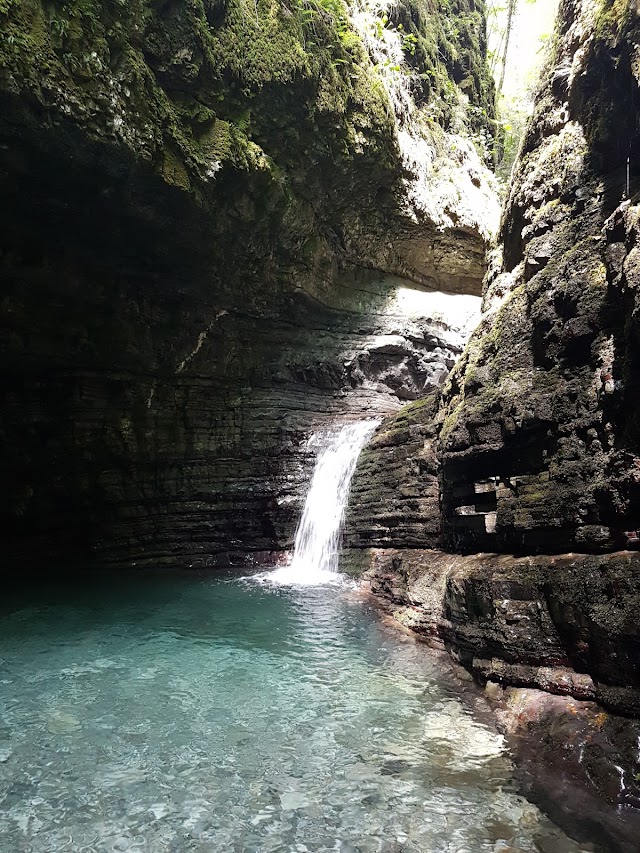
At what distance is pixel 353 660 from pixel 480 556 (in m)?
1.66

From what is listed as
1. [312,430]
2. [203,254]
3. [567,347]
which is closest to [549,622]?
[567,347]

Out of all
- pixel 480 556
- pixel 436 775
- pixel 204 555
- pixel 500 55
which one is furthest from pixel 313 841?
pixel 500 55

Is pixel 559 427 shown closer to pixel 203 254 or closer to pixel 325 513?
pixel 325 513

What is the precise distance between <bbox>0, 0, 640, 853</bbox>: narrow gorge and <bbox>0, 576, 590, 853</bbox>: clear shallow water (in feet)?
0.08

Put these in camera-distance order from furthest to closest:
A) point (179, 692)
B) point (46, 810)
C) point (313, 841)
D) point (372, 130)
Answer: point (372, 130)
point (179, 692)
point (46, 810)
point (313, 841)

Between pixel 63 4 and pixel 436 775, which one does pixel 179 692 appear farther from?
pixel 63 4

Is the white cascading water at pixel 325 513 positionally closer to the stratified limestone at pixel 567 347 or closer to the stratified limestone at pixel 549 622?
the stratified limestone at pixel 567 347

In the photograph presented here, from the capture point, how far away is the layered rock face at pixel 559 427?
3801 millimetres

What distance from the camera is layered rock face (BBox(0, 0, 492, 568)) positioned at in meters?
7.34

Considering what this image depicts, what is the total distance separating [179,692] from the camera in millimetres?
4391

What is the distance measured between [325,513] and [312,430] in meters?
2.34

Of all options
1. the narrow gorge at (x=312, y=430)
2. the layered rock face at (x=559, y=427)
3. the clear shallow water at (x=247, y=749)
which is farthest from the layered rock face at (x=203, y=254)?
the clear shallow water at (x=247, y=749)

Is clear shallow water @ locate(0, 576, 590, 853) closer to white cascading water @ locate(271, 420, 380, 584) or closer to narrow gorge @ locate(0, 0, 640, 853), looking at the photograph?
narrow gorge @ locate(0, 0, 640, 853)

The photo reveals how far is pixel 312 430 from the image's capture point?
11.6m
